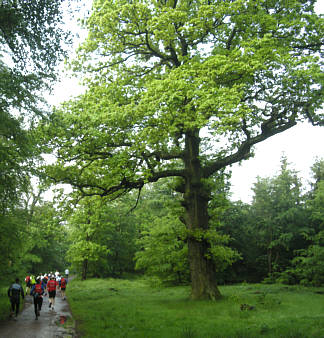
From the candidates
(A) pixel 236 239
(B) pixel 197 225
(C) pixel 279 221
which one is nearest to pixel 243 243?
(A) pixel 236 239

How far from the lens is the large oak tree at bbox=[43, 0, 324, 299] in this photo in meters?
12.2

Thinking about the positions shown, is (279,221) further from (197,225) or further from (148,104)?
(148,104)

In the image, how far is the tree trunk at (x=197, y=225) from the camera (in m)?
15.6

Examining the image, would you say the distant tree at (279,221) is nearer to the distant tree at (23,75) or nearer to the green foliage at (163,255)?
the green foliage at (163,255)

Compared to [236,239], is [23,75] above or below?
above

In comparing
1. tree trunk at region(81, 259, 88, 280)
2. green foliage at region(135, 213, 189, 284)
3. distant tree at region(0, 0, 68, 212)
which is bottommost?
tree trunk at region(81, 259, 88, 280)

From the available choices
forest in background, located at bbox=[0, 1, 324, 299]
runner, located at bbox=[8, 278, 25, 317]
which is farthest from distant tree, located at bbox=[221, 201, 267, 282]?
runner, located at bbox=[8, 278, 25, 317]

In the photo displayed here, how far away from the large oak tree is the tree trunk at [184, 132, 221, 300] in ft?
0.17

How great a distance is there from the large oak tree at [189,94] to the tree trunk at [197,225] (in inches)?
2.1

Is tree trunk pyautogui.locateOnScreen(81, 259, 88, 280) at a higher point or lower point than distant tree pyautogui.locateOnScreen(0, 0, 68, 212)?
lower

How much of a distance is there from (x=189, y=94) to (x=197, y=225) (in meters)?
7.36

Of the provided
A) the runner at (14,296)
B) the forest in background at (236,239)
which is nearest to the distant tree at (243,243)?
the forest in background at (236,239)

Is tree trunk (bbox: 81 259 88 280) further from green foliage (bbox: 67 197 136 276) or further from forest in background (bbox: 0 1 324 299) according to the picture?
forest in background (bbox: 0 1 324 299)

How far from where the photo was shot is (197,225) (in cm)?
1641
